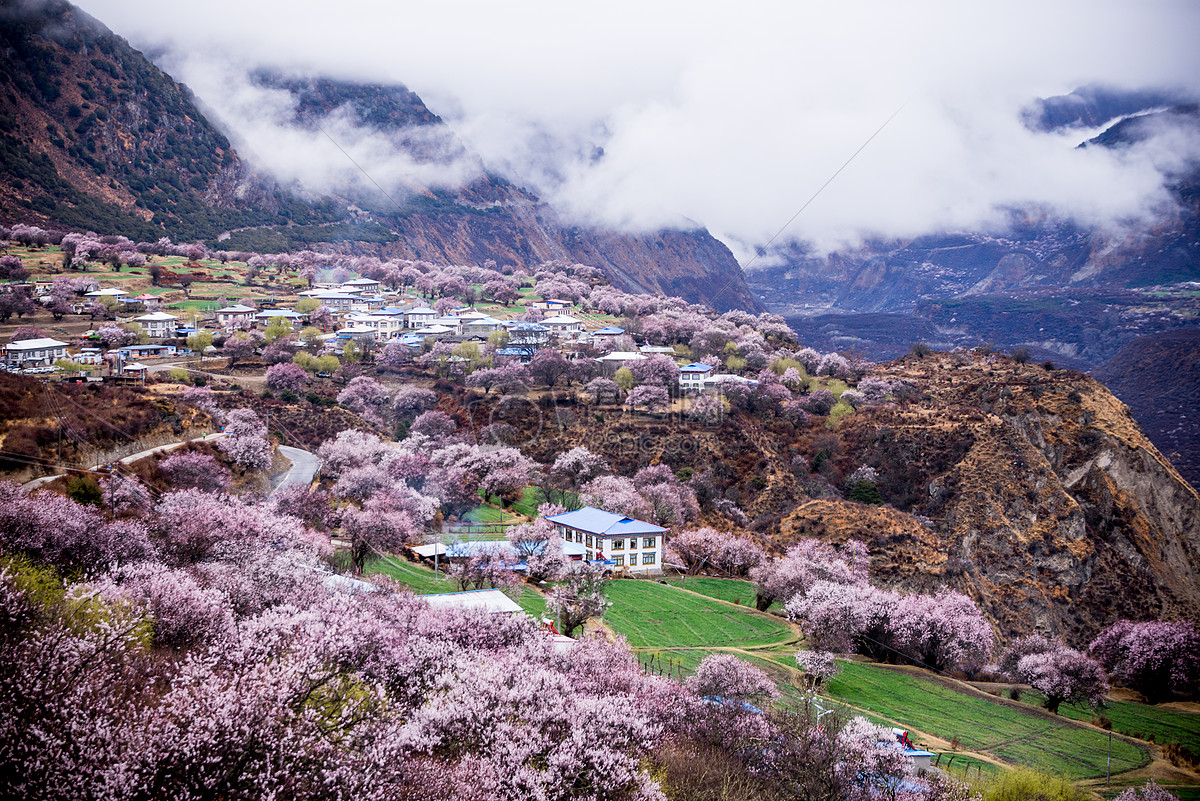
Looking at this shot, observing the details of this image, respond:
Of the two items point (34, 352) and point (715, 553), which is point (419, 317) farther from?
point (715, 553)

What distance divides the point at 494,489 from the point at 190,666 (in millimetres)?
35045

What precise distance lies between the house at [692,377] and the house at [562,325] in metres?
20.8

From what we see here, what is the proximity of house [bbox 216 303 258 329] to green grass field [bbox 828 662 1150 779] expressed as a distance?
6617cm

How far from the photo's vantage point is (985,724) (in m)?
24.3

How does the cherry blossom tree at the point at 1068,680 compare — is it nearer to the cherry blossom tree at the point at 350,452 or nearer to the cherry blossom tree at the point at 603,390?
the cherry blossom tree at the point at 350,452

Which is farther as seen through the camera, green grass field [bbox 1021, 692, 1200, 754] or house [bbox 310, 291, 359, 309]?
house [bbox 310, 291, 359, 309]

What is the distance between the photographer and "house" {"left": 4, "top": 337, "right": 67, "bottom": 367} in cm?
4612

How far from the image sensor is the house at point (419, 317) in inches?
3342

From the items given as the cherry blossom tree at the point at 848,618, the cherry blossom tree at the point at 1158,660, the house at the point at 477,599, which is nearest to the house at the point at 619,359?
the cherry blossom tree at the point at 848,618

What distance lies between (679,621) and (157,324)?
188 ft

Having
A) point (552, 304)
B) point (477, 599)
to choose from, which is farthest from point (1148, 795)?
point (552, 304)

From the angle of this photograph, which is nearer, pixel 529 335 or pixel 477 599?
pixel 477 599

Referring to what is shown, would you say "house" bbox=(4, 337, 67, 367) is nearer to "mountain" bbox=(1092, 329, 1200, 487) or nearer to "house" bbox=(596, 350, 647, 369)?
"house" bbox=(596, 350, 647, 369)

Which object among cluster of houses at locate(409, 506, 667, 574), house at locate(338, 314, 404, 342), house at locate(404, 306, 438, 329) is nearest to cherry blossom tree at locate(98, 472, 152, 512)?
cluster of houses at locate(409, 506, 667, 574)
